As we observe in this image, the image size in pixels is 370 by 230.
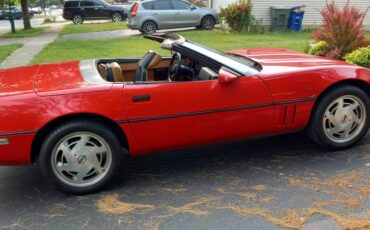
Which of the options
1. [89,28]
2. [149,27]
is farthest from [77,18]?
[149,27]

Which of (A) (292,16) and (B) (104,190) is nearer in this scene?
(B) (104,190)

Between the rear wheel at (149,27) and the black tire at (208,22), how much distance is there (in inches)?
82.1

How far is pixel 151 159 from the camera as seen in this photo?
4.38m

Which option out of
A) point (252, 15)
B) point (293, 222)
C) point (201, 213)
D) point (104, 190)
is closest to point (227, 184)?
point (201, 213)

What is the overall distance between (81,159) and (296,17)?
1465 centimetres

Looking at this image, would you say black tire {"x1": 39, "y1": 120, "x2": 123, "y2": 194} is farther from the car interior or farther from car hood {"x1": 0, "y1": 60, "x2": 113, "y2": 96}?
the car interior

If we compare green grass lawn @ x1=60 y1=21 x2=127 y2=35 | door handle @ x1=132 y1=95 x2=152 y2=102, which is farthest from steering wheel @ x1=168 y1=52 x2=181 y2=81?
green grass lawn @ x1=60 y1=21 x2=127 y2=35

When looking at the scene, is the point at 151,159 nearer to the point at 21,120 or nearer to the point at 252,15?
the point at 21,120

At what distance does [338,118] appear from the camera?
4.20m

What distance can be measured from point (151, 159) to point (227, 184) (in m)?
0.98

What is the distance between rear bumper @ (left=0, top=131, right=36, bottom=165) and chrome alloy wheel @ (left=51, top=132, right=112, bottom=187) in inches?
8.4

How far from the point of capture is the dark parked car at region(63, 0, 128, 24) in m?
26.1

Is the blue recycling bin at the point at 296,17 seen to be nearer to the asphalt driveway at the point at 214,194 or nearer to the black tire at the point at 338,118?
the asphalt driveway at the point at 214,194

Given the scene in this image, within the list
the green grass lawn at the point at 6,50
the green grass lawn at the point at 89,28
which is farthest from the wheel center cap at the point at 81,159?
the green grass lawn at the point at 89,28
